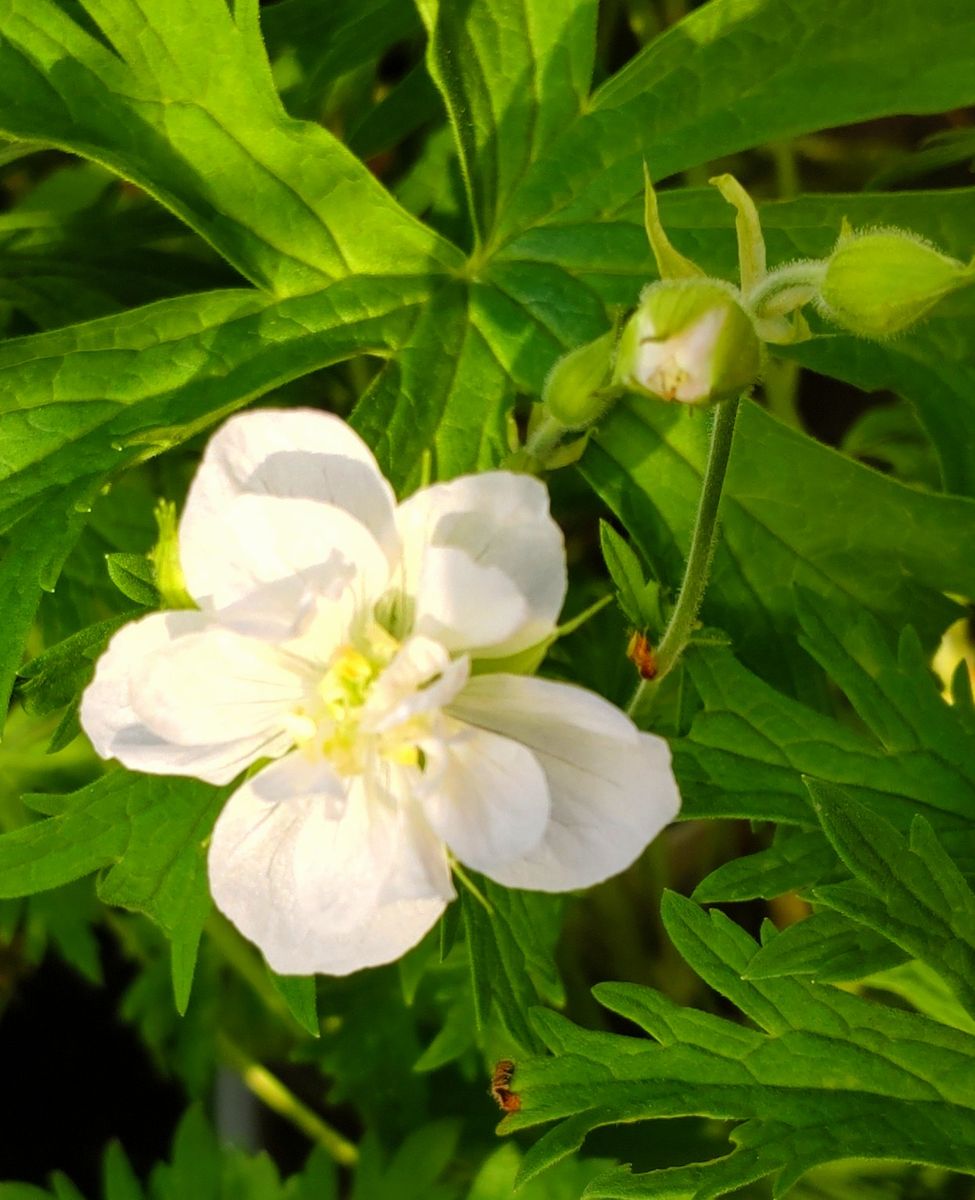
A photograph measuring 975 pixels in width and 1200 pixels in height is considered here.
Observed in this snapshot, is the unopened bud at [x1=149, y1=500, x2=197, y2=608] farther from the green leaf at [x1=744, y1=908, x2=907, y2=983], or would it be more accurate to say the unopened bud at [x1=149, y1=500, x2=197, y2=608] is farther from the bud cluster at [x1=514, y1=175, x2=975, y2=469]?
the green leaf at [x1=744, y1=908, x2=907, y2=983]

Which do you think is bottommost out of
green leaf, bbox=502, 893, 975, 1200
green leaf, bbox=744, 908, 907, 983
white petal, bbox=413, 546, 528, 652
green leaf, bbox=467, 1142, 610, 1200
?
green leaf, bbox=467, 1142, 610, 1200

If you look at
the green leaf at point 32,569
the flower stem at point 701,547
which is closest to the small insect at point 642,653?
the flower stem at point 701,547

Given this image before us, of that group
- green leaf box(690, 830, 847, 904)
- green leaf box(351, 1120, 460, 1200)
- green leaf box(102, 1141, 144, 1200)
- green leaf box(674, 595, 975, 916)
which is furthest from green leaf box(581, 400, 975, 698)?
green leaf box(102, 1141, 144, 1200)

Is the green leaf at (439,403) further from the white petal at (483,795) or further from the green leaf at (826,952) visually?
the green leaf at (826,952)

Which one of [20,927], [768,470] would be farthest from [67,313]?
[20,927]

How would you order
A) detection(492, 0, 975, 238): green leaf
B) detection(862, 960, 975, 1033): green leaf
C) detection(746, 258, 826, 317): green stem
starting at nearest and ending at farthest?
detection(746, 258, 826, 317): green stem → detection(492, 0, 975, 238): green leaf → detection(862, 960, 975, 1033): green leaf

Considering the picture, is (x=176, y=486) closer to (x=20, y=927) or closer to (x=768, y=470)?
(x=768, y=470)

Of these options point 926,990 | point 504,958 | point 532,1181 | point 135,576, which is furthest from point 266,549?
point 532,1181
